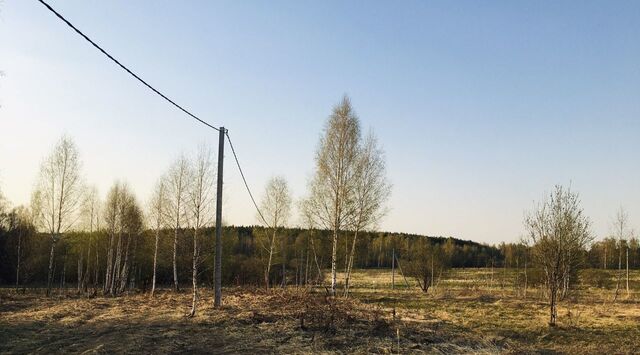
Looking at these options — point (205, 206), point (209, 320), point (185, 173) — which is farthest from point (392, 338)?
point (185, 173)

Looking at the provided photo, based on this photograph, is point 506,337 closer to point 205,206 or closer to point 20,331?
point 205,206

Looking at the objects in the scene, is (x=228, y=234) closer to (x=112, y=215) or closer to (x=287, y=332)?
(x=112, y=215)

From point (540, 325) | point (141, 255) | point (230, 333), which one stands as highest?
point (230, 333)

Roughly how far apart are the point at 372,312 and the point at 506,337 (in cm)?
430

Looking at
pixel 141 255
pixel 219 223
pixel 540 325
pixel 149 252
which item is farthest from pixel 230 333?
pixel 141 255

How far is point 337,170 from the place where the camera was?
2581 cm

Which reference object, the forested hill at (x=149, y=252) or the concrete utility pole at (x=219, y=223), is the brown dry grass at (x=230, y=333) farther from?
the forested hill at (x=149, y=252)

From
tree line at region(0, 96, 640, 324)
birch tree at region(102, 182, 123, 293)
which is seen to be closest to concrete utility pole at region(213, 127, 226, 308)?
tree line at region(0, 96, 640, 324)

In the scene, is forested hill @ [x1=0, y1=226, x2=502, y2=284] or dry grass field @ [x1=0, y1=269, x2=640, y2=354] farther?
forested hill @ [x1=0, y1=226, x2=502, y2=284]

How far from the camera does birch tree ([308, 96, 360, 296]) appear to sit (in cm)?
2566

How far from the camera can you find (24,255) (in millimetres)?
39281

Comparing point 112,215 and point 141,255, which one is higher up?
point 112,215

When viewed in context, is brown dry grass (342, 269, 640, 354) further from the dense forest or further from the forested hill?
the dense forest

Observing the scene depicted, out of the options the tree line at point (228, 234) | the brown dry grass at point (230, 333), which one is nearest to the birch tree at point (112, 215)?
the tree line at point (228, 234)
